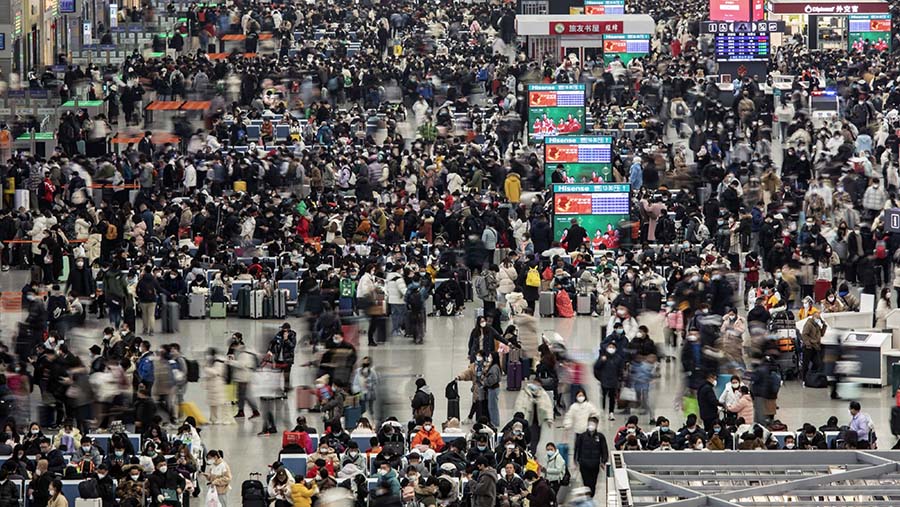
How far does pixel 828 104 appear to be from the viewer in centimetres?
5141

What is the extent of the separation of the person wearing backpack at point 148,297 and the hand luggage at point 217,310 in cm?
129

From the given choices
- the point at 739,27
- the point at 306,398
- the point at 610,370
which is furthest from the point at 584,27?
the point at 610,370

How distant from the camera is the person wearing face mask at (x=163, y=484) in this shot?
2469cm

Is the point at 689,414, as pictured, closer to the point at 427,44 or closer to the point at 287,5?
the point at 427,44

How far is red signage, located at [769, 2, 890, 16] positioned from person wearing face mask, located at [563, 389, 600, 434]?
141ft

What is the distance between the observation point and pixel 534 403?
89.3 feet

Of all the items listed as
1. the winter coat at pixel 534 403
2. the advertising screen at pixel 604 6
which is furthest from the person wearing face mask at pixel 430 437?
the advertising screen at pixel 604 6

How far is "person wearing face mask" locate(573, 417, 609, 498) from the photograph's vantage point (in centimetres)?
2586

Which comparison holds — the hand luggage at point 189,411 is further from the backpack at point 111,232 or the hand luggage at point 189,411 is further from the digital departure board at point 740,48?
the digital departure board at point 740,48

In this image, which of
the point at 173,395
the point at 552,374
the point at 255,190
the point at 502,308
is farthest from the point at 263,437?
the point at 255,190

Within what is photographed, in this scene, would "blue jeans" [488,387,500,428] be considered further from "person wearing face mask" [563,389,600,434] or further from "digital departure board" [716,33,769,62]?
"digital departure board" [716,33,769,62]

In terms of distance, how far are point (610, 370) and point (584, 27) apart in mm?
30288

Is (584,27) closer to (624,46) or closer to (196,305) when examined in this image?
(624,46)

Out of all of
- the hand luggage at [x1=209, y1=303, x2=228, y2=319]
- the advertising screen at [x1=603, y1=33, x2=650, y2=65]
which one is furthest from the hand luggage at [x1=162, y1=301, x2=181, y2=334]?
the advertising screen at [x1=603, y1=33, x2=650, y2=65]
